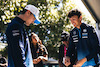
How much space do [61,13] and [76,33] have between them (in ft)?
36.7

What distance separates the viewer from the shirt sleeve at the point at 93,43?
9.59ft

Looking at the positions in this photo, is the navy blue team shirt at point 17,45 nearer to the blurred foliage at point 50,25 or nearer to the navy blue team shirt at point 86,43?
the navy blue team shirt at point 86,43

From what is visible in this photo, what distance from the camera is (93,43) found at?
2947 millimetres

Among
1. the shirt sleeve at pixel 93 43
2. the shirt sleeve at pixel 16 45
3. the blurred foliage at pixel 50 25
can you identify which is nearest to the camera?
the shirt sleeve at pixel 16 45

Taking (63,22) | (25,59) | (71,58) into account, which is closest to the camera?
(25,59)

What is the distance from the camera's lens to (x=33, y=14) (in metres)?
3.13

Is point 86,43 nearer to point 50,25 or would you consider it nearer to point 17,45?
point 17,45

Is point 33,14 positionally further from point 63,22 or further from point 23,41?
point 63,22

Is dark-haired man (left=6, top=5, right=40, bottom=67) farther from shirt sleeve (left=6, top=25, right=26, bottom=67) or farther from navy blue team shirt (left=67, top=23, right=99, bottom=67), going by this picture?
navy blue team shirt (left=67, top=23, right=99, bottom=67)

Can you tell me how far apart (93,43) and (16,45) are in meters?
1.23

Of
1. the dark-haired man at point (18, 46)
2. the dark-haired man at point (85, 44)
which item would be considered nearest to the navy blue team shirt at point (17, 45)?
the dark-haired man at point (18, 46)

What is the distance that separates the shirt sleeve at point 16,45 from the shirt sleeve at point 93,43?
1082mm

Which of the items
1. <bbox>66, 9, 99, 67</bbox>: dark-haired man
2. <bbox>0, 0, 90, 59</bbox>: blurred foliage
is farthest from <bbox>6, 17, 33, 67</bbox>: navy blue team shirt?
<bbox>0, 0, 90, 59</bbox>: blurred foliage

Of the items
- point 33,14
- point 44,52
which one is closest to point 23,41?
point 33,14
